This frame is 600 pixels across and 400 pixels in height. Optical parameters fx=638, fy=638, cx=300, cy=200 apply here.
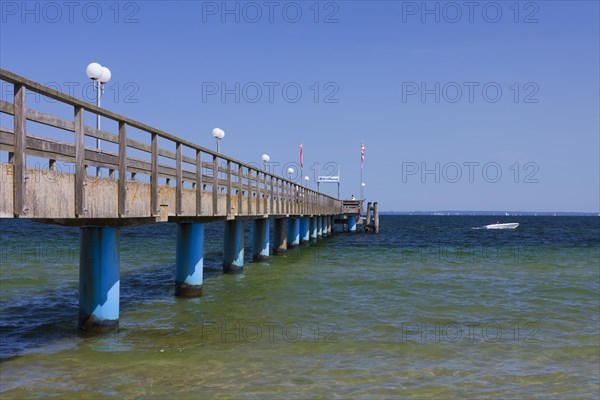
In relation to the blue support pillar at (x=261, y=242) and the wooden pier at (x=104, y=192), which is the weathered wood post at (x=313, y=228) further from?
the wooden pier at (x=104, y=192)

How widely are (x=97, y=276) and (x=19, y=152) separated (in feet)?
17.5

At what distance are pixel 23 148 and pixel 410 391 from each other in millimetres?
6097

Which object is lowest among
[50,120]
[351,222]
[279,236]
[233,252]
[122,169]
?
[233,252]

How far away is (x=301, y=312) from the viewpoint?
52.6 feet

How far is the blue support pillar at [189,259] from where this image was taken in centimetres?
1794

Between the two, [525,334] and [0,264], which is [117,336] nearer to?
[525,334]

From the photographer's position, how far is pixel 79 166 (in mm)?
8945

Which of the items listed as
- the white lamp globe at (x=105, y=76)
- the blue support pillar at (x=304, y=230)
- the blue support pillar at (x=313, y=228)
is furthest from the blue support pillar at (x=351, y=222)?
the white lamp globe at (x=105, y=76)

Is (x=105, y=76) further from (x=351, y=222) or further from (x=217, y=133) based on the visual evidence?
(x=351, y=222)

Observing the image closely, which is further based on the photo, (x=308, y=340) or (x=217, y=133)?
(x=217, y=133)

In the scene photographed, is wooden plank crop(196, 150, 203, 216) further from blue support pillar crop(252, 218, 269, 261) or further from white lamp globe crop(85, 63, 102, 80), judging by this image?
blue support pillar crop(252, 218, 269, 261)

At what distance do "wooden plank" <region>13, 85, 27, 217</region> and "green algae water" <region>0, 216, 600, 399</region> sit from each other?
293 centimetres

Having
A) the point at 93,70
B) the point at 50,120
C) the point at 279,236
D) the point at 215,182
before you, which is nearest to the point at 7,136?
the point at 50,120

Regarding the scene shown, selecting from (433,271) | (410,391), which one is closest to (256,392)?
(410,391)
